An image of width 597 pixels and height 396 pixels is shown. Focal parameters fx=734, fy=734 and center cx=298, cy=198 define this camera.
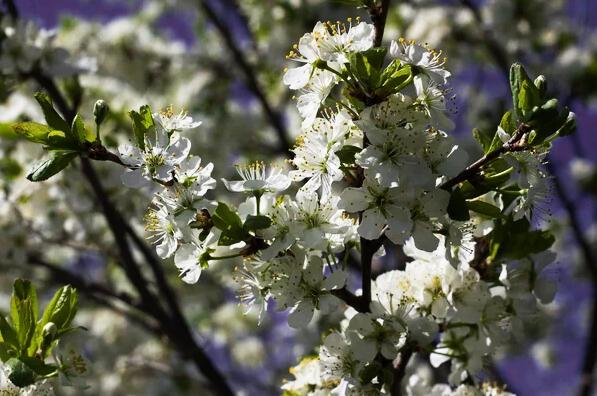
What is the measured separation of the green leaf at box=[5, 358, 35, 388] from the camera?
1590 millimetres

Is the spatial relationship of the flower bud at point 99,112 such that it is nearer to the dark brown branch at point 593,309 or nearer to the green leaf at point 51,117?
the green leaf at point 51,117

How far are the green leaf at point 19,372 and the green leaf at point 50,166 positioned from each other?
1.33 ft

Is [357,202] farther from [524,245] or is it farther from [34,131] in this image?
[34,131]

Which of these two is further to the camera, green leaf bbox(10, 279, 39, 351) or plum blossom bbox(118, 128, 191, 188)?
green leaf bbox(10, 279, 39, 351)

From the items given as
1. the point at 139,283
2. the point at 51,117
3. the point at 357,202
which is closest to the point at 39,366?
the point at 51,117

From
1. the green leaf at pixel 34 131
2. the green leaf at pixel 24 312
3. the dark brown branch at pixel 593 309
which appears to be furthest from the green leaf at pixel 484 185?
the dark brown branch at pixel 593 309

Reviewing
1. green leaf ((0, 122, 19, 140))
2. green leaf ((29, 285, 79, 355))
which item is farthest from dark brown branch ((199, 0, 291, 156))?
green leaf ((29, 285, 79, 355))

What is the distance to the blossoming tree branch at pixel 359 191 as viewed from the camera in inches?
61.7

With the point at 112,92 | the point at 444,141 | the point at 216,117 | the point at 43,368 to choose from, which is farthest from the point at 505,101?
the point at 43,368

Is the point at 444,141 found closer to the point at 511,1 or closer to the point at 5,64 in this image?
the point at 5,64

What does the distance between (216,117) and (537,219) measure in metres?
4.03

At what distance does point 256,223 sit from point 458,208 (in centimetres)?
44

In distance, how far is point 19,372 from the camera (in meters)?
1.60

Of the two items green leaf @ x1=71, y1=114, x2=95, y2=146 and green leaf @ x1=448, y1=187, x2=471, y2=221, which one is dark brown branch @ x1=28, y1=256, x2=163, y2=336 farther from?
green leaf @ x1=448, y1=187, x2=471, y2=221
